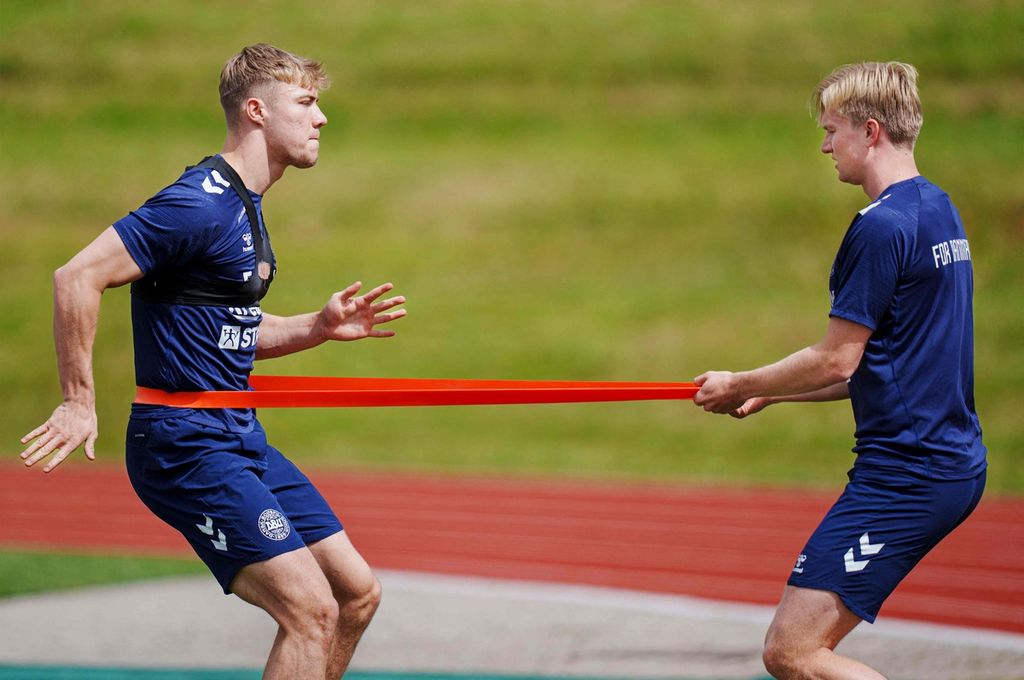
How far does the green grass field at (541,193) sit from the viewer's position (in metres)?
16.0

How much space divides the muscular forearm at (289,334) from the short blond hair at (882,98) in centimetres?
199

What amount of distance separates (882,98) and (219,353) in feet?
7.09

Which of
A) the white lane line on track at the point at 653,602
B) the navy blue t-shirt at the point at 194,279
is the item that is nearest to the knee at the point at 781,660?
the navy blue t-shirt at the point at 194,279

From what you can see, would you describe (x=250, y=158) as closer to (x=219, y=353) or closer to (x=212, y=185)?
(x=212, y=185)

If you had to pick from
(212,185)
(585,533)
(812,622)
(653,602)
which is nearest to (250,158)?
(212,185)

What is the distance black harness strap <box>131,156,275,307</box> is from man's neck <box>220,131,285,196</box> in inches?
2.8

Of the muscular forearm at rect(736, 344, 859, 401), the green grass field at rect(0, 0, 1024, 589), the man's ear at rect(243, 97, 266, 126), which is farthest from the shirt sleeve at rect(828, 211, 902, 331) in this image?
the green grass field at rect(0, 0, 1024, 589)

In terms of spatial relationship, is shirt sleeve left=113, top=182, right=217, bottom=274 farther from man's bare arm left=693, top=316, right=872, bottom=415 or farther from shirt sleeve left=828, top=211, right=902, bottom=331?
shirt sleeve left=828, top=211, right=902, bottom=331

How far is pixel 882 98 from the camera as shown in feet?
13.5

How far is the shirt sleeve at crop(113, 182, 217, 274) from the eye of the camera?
417 cm

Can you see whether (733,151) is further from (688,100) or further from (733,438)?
(733,438)

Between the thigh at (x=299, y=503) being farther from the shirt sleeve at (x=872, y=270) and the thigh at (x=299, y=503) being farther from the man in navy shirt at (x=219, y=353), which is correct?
the shirt sleeve at (x=872, y=270)

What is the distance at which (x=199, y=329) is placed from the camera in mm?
4379

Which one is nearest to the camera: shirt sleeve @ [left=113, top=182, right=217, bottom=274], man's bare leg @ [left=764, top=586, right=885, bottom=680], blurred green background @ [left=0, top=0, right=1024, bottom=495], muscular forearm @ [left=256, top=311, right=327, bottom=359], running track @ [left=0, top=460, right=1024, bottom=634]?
man's bare leg @ [left=764, top=586, right=885, bottom=680]
